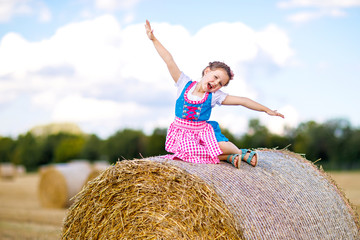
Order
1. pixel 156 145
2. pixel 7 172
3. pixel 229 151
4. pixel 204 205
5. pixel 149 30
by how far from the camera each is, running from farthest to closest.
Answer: pixel 156 145 < pixel 7 172 < pixel 149 30 < pixel 229 151 < pixel 204 205

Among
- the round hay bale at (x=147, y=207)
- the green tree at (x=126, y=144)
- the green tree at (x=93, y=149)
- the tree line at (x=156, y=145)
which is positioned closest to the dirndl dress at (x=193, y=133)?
the round hay bale at (x=147, y=207)

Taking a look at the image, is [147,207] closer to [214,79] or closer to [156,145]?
[214,79]

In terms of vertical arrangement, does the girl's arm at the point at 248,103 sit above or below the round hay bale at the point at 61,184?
above

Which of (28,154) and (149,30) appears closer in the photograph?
(149,30)

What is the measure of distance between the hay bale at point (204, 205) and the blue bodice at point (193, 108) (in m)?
0.54

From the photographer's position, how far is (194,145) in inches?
188

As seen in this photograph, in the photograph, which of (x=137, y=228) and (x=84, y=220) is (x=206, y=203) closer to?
(x=137, y=228)

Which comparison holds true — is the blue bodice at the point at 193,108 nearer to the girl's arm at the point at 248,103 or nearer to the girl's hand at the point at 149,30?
the girl's arm at the point at 248,103

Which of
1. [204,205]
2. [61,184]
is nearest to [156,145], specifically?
[61,184]

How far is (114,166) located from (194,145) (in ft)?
2.71

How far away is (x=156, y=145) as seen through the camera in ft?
107

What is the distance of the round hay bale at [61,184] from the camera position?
552 inches

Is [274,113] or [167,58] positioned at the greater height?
[167,58]

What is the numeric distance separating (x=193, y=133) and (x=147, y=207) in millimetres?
916
